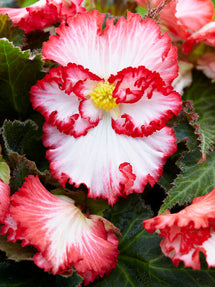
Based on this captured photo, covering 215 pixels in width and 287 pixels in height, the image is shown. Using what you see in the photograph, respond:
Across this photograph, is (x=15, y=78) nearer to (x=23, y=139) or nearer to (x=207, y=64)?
(x=23, y=139)

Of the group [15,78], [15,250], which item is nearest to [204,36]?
[15,78]

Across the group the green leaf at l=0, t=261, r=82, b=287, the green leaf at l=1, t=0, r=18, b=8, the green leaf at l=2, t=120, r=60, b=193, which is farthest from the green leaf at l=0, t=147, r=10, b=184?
the green leaf at l=1, t=0, r=18, b=8

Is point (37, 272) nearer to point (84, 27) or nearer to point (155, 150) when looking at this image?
point (155, 150)

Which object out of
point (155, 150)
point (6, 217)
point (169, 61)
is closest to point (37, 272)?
point (6, 217)

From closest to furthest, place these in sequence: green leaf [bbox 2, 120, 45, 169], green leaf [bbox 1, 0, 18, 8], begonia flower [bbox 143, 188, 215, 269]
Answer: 1. begonia flower [bbox 143, 188, 215, 269]
2. green leaf [bbox 2, 120, 45, 169]
3. green leaf [bbox 1, 0, 18, 8]

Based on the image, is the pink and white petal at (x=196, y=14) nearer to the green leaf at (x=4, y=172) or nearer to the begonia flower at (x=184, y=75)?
the begonia flower at (x=184, y=75)

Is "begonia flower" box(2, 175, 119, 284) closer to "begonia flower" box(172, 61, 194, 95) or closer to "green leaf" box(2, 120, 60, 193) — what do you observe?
"green leaf" box(2, 120, 60, 193)

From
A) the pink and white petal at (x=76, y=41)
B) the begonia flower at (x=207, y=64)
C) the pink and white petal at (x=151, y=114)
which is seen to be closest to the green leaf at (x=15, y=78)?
the pink and white petal at (x=76, y=41)
